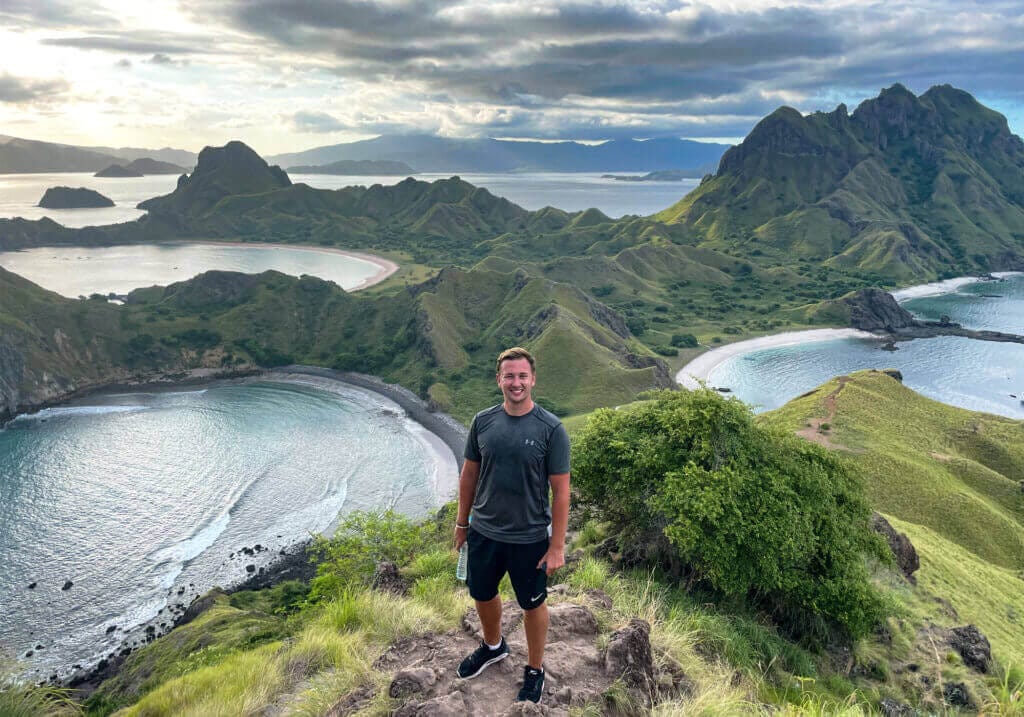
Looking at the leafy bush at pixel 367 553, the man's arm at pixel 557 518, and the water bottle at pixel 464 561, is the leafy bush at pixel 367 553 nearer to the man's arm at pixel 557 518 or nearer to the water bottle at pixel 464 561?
the water bottle at pixel 464 561

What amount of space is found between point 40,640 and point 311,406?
46138 millimetres

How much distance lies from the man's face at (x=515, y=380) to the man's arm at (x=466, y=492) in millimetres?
1046

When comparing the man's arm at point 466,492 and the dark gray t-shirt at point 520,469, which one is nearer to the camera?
the dark gray t-shirt at point 520,469

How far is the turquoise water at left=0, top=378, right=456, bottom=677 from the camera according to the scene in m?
42.3

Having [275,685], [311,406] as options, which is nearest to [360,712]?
[275,685]

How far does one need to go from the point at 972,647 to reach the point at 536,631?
1746 cm

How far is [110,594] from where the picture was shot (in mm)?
43312

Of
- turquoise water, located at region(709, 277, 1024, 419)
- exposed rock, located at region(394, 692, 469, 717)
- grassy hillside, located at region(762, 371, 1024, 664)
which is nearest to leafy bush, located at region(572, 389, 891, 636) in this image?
grassy hillside, located at region(762, 371, 1024, 664)

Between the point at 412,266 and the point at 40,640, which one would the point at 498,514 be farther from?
the point at 412,266

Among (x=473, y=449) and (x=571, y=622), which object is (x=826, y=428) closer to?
(x=571, y=622)

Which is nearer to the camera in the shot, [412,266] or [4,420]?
[4,420]

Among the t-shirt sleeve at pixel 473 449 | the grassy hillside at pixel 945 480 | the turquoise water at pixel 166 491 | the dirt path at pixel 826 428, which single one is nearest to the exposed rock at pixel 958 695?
A: the grassy hillside at pixel 945 480

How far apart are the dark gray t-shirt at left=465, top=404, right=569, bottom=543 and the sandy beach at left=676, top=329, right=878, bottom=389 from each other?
3489 inches

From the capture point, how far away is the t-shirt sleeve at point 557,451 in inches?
245
